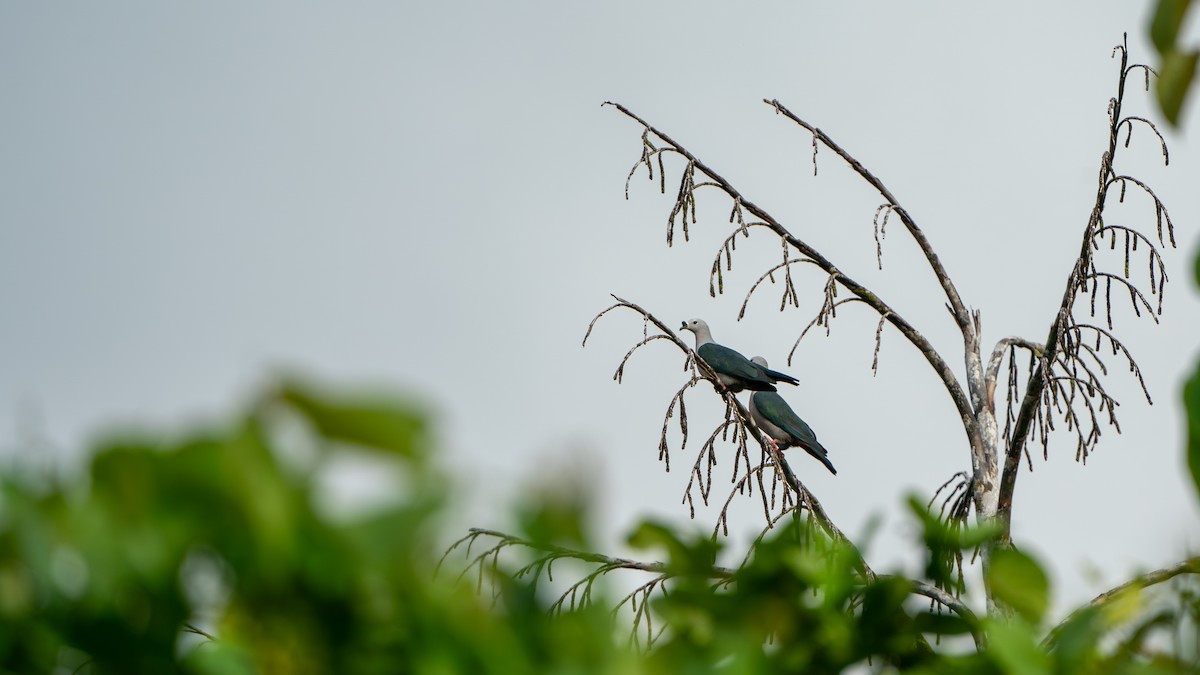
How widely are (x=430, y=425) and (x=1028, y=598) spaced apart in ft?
2.13

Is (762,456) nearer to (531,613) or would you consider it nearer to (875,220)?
(875,220)

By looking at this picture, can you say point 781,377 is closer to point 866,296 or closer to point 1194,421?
point 866,296

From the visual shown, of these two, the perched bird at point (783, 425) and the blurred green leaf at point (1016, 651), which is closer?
the blurred green leaf at point (1016, 651)

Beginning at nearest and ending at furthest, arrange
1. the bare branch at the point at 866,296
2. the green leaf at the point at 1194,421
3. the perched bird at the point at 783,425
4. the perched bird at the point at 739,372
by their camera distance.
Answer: the green leaf at the point at 1194,421 < the bare branch at the point at 866,296 < the perched bird at the point at 783,425 < the perched bird at the point at 739,372

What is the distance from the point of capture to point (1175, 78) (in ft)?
3.25

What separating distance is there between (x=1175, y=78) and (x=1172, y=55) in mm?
19

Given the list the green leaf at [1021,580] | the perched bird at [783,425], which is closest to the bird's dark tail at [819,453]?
the perched bird at [783,425]

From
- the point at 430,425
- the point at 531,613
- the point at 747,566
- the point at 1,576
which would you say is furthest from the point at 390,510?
the point at 747,566

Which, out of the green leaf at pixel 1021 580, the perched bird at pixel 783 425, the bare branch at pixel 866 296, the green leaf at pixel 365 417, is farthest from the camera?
the perched bird at pixel 783 425

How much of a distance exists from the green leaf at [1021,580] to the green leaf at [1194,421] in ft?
0.62

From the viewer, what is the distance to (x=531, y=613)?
0.98m

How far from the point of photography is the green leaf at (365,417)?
0.76 meters

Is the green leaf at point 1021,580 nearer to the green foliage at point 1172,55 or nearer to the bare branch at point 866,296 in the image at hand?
the green foliage at point 1172,55

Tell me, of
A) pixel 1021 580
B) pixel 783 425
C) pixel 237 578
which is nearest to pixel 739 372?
pixel 783 425
